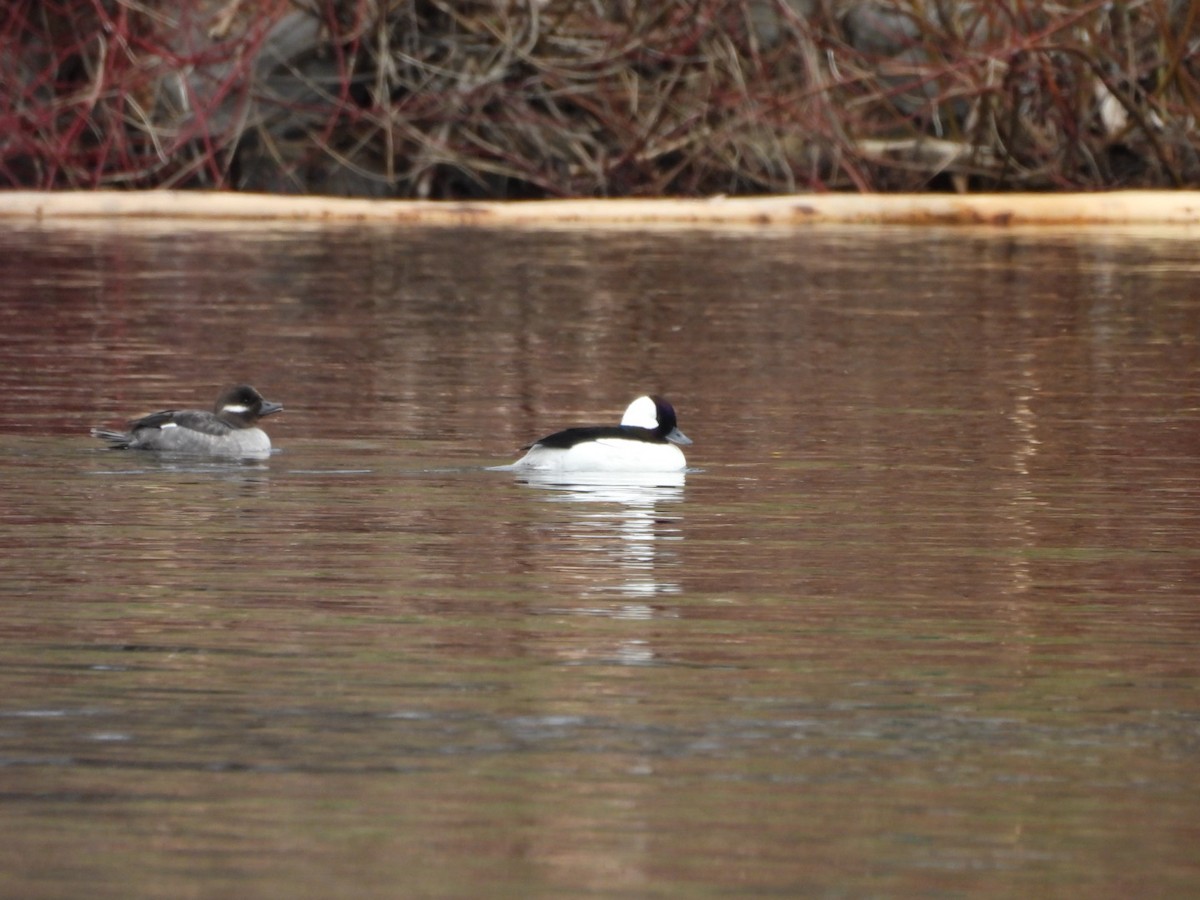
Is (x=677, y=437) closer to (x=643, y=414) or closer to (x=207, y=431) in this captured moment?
Result: (x=643, y=414)

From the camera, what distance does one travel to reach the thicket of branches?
23594 mm

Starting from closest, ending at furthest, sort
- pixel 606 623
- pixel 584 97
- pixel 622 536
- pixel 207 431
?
pixel 606 623
pixel 622 536
pixel 207 431
pixel 584 97

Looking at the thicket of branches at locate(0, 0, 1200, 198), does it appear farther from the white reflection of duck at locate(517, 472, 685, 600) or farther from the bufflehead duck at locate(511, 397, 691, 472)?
the white reflection of duck at locate(517, 472, 685, 600)

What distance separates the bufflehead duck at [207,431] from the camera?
31.5 ft

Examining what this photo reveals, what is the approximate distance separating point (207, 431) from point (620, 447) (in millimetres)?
1471

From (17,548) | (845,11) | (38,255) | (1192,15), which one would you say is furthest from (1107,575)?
(845,11)

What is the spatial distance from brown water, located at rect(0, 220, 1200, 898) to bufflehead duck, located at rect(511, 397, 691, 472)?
0.48 feet

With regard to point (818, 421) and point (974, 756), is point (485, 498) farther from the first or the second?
point (974, 756)

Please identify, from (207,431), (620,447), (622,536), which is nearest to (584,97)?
(207,431)

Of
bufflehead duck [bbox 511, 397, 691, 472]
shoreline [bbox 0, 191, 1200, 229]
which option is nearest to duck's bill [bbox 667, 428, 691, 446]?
bufflehead duck [bbox 511, 397, 691, 472]

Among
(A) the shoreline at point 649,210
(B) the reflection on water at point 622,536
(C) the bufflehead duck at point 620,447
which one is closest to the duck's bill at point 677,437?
(C) the bufflehead duck at point 620,447

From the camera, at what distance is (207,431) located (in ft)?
31.8

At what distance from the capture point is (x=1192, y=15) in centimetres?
2275

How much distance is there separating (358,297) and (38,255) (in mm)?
3524
